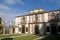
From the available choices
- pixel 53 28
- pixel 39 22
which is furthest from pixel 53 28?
pixel 39 22

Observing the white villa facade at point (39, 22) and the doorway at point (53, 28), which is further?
the white villa facade at point (39, 22)

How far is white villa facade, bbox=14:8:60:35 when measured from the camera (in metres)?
36.9

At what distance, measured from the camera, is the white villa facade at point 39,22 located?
3691cm

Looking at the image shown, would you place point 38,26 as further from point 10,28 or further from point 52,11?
point 10,28

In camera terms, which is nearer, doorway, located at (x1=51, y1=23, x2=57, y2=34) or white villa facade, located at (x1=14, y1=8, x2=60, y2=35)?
doorway, located at (x1=51, y1=23, x2=57, y2=34)

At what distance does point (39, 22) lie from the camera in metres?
40.4

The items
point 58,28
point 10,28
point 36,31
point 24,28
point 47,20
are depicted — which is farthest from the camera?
point 10,28

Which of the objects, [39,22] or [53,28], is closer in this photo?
[53,28]

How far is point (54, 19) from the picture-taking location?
121ft

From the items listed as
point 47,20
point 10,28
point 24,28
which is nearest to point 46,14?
point 47,20

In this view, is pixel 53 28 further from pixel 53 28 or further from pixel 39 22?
pixel 39 22

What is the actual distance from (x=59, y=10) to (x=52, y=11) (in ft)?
7.02

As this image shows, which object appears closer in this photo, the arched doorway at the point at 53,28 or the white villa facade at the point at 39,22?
the arched doorway at the point at 53,28

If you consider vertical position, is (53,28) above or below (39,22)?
below
